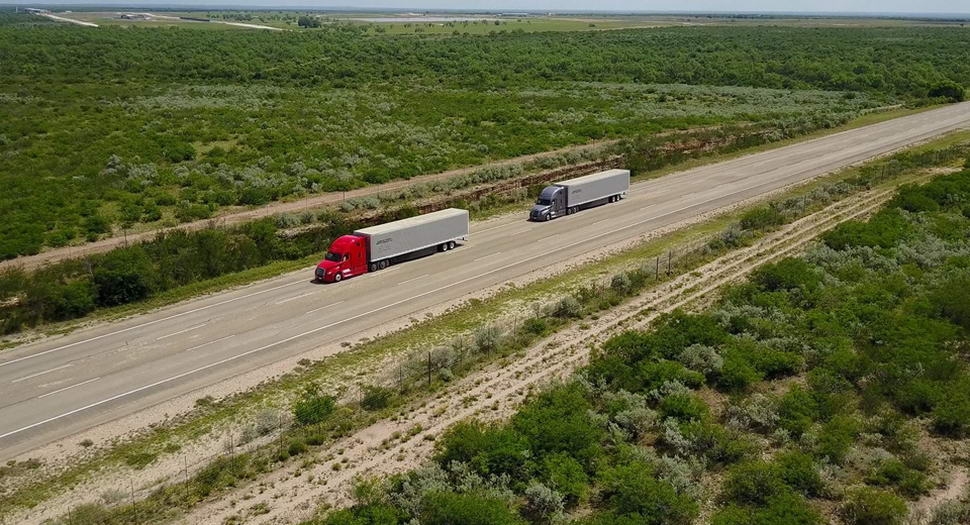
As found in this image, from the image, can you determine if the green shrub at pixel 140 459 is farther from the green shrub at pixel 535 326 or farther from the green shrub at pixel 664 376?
the green shrub at pixel 664 376

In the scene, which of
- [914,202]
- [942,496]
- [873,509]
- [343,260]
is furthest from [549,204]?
[873,509]

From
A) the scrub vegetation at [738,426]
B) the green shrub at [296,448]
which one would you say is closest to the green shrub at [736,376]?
the scrub vegetation at [738,426]

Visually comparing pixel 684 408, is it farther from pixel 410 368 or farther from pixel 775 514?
pixel 410 368

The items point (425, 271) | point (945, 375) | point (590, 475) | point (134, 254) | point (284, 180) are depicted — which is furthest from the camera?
point (284, 180)

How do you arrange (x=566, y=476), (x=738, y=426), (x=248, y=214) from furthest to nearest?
(x=248, y=214) < (x=738, y=426) < (x=566, y=476)

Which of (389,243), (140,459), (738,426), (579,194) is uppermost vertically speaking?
(579,194)

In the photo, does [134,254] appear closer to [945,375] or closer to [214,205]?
[214,205]

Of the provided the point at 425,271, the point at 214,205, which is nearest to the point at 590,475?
the point at 425,271
